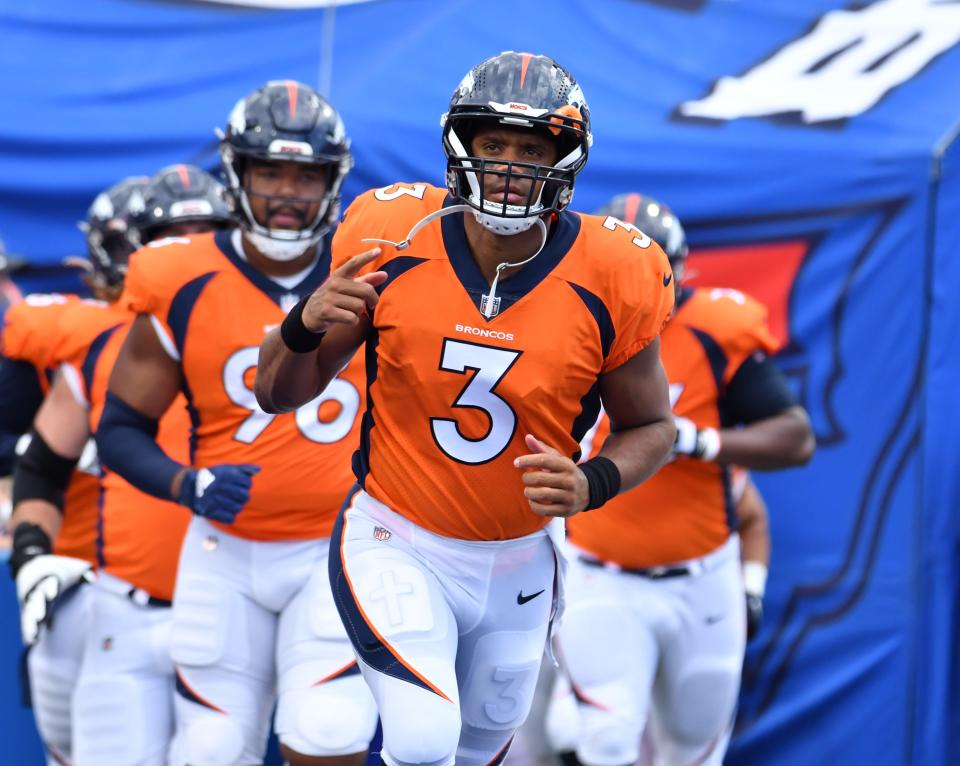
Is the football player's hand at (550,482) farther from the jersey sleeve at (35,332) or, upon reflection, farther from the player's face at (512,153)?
the jersey sleeve at (35,332)

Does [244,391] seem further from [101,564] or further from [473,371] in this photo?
[473,371]

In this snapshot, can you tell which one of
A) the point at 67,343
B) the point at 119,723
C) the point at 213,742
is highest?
the point at 67,343

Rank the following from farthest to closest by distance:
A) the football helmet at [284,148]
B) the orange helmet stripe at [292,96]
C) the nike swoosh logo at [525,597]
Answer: the orange helmet stripe at [292,96]
the football helmet at [284,148]
the nike swoosh logo at [525,597]

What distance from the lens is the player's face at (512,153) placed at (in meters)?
3.08

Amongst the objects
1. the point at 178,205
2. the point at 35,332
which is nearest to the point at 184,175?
the point at 178,205

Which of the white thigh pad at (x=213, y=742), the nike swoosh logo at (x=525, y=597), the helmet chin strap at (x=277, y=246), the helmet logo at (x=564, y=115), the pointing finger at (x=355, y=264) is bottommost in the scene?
the white thigh pad at (x=213, y=742)

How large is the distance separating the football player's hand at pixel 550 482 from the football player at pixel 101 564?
177 cm

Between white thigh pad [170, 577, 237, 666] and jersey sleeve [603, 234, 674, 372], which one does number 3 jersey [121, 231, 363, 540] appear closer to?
white thigh pad [170, 577, 237, 666]

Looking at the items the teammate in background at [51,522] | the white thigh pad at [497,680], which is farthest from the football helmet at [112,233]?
the white thigh pad at [497,680]

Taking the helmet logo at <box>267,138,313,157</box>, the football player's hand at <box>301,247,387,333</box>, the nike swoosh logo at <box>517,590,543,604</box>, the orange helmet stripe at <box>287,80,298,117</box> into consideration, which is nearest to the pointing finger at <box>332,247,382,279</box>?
the football player's hand at <box>301,247,387,333</box>

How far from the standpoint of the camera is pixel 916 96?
5676 millimetres

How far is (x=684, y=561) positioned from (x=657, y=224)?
3.38ft

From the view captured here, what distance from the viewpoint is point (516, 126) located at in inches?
123

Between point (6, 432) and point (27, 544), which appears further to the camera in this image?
point (6, 432)
